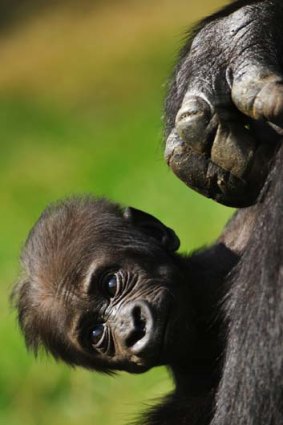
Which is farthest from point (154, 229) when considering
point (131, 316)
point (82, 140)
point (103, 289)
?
point (82, 140)

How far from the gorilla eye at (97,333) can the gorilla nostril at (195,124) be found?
2.85 ft

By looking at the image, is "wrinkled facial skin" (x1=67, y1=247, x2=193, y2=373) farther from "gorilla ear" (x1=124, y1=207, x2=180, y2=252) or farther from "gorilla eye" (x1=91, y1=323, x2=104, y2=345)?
"gorilla ear" (x1=124, y1=207, x2=180, y2=252)

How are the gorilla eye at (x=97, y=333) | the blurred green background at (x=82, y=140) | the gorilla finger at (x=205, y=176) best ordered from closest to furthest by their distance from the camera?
1. the gorilla finger at (x=205, y=176)
2. the gorilla eye at (x=97, y=333)
3. the blurred green background at (x=82, y=140)

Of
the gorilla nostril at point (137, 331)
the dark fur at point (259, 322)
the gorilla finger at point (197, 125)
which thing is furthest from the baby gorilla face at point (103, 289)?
the gorilla finger at point (197, 125)

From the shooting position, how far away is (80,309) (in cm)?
386

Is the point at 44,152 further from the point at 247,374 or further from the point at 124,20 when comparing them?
the point at 247,374

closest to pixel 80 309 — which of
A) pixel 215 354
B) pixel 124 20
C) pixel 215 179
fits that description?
pixel 215 354

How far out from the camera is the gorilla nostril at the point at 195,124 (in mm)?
3062

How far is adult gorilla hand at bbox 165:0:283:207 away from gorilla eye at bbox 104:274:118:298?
2.08 feet

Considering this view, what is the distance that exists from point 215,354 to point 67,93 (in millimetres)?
6083

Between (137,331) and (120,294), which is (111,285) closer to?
(120,294)

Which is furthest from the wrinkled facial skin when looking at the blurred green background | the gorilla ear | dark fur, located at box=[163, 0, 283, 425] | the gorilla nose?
the blurred green background

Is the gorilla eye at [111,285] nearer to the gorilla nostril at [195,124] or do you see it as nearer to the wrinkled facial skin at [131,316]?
the wrinkled facial skin at [131,316]

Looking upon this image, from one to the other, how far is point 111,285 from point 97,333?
140mm
